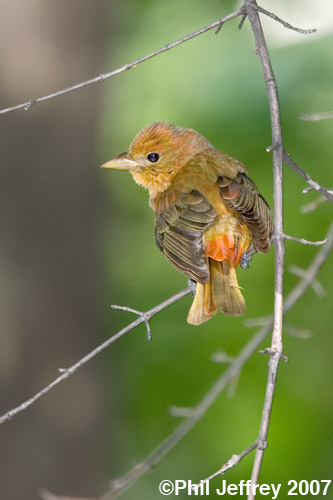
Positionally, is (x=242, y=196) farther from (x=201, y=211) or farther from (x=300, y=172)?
(x=300, y=172)

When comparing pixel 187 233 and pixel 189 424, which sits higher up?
pixel 187 233

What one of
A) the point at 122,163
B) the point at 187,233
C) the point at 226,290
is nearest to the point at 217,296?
the point at 226,290

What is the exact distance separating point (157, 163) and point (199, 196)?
1.00 feet

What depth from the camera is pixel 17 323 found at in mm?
5652

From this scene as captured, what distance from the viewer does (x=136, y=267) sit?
788 cm

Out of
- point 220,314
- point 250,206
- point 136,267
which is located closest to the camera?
point 250,206

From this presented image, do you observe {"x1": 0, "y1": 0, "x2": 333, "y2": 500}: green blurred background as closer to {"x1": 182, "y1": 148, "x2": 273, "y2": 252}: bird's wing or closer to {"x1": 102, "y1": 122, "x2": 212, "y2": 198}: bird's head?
{"x1": 102, "y1": 122, "x2": 212, "y2": 198}: bird's head

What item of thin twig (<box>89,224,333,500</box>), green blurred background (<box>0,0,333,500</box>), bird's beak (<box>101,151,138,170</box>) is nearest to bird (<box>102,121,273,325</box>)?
bird's beak (<box>101,151,138,170</box>)

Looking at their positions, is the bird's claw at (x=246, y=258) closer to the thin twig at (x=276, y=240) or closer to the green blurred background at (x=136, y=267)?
the thin twig at (x=276, y=240)

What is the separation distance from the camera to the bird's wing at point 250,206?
3176 millimetres

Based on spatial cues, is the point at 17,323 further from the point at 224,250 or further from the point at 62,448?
the point at 224,250

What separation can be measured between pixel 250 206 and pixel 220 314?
4.06 meters

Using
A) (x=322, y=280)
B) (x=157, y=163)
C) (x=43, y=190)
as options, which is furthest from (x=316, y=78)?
(x=157, y=163)

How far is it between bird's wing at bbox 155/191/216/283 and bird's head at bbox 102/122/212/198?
0.18 m
